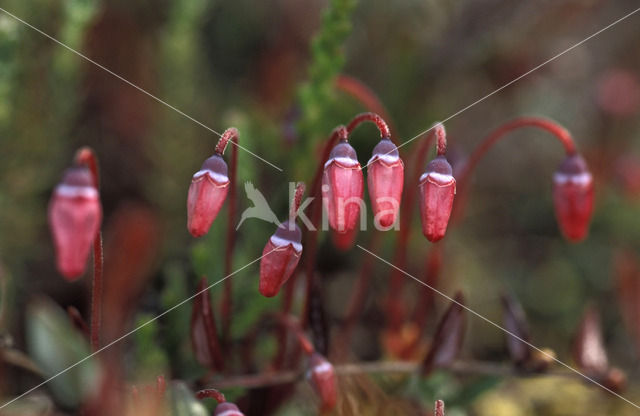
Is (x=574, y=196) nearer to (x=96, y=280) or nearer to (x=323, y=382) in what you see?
(x=323, y=382)

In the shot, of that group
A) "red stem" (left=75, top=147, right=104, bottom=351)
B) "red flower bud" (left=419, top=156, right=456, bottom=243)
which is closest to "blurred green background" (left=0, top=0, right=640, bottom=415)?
"red stem" (left=75, top=147, right=104, bottom=351)

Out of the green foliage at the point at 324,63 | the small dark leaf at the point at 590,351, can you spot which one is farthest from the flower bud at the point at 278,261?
the small dark leaf at the point at 590,351

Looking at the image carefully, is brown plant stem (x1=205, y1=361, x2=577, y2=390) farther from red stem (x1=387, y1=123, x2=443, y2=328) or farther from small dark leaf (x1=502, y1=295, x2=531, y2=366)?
red stem (x1=387, y1=123, x2=443, y2=328)

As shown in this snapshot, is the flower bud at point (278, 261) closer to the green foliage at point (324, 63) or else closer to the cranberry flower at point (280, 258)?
the cranberry flower at point (280, 258)

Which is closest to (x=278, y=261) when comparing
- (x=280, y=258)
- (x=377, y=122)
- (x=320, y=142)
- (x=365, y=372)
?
(x=280, y=258)

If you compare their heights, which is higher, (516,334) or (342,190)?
(342,190)
